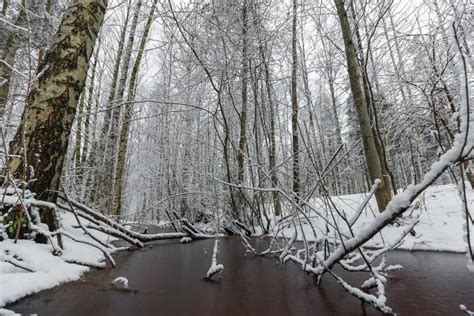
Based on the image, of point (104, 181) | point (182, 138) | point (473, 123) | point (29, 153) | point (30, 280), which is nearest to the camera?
point (473, 123)

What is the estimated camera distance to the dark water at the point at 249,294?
975 mm

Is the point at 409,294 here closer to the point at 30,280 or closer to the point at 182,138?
the point at 30,280

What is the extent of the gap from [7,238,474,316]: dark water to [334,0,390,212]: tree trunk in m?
1.58

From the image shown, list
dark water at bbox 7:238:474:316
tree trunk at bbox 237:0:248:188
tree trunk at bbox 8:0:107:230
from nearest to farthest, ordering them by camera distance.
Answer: dark water at bbox 7:238:474:316, tree trunk at bbox 8:0:107:230, tree trunk at bbox 237:0:248:188

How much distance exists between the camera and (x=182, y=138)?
9273 millimetres

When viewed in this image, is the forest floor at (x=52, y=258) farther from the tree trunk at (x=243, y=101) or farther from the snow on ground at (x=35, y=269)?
the tree trunk at (x=243, y=101)

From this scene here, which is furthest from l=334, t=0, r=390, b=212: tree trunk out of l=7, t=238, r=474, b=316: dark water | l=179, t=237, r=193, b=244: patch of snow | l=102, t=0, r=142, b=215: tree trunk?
l=102, t=0, r=142, b=215: tree trunk

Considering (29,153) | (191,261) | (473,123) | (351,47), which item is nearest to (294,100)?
(351,47)

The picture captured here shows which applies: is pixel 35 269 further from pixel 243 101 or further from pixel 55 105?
pixel 243 101

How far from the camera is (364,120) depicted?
3.29 meters

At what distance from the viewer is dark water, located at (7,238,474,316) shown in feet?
3.20

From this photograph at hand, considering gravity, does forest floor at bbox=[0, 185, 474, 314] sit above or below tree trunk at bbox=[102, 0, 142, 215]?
A: below

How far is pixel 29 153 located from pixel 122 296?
51.5 inches

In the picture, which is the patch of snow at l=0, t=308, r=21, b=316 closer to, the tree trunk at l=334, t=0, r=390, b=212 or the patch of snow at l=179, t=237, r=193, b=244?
the patch of snow at l=179, t=237, r=193, b=244
